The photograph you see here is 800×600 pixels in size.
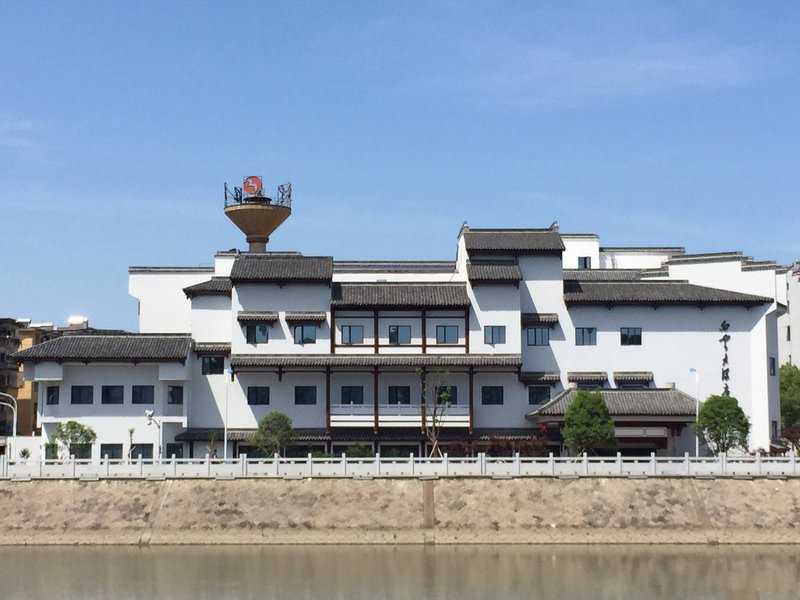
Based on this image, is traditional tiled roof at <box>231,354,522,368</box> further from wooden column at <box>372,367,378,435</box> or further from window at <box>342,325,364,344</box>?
window at <box>342,325,364,344</box>

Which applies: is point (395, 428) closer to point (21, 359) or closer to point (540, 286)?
point (540, 286)

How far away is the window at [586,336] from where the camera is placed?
67688 millimetres

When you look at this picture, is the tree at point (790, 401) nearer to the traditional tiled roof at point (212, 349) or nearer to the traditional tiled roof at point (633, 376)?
the traditional tiled roof at point (633, 376)

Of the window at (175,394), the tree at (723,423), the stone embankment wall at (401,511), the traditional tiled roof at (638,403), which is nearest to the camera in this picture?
the stone embankment wall at (401,511)

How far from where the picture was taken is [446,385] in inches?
2618

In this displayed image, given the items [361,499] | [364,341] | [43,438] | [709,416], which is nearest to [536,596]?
[361,499]

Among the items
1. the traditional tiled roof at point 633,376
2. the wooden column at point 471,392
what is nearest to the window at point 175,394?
the wooden column at point 471,392

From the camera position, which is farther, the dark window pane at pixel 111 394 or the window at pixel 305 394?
the window at pixel 305 394

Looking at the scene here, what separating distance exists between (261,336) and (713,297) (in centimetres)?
2471

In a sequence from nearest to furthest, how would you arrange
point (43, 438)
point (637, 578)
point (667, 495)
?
point (637, 578)
point (667, 495)
point (43, 438)

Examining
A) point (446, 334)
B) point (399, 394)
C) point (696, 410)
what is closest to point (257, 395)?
point (399, 394)

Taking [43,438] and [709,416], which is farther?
[43,438]

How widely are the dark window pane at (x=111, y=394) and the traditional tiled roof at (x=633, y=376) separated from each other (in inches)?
1051

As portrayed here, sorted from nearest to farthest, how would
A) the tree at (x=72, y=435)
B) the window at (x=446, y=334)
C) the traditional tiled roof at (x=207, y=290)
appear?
the tree at (x=72, y=435)
the window at (x=446, y=334)
the traditional tiled roof at (x=207, y=290)
